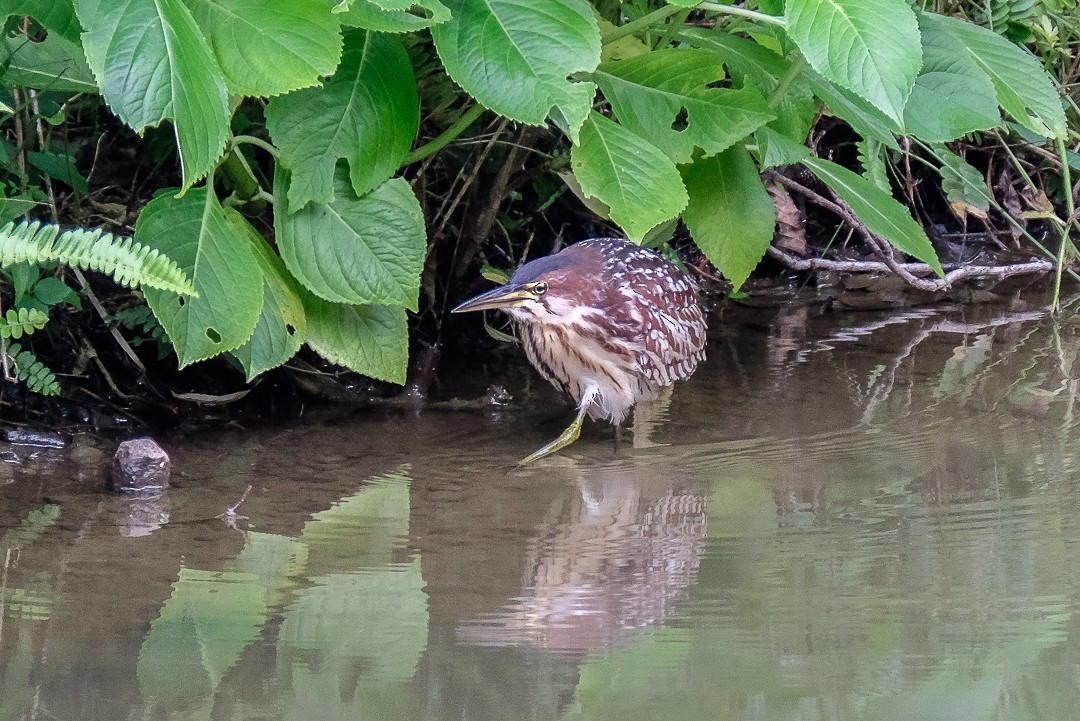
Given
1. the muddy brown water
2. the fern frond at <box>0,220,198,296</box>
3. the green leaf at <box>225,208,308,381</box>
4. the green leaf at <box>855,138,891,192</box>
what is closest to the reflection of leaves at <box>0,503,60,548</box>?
the muddy brown water

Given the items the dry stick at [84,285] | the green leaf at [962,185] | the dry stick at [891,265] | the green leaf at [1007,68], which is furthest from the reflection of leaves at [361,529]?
the green leaf at [962,185]

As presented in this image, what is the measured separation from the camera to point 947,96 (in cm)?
323

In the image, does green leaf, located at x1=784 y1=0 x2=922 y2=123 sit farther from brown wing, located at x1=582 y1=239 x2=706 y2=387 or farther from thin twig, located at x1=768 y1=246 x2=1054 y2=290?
thin twig, located at x1=768 y1=246 x2=1054 y2=290

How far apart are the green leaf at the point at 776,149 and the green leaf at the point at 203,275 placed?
1.48m

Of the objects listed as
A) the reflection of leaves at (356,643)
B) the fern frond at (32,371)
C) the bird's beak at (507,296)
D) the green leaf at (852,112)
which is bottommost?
the reflection of leaves at (356,643)

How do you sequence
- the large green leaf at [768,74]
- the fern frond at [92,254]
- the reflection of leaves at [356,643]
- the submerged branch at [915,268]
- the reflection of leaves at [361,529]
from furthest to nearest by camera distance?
the submerged branch at [915,268] < the large green leaf at [768,74] < the reflection of leaves at [361,529] < the fern frond at [92,254] < the reflection of leaves at [356,643]

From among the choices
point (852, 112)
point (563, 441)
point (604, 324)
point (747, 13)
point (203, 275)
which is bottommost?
point (563, 441)

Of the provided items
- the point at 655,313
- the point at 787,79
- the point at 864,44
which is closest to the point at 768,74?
the point at 787,79

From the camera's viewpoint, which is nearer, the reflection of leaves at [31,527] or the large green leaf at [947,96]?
the reflection of leaves at [31,527]

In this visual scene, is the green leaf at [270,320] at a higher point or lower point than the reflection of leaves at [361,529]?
higher

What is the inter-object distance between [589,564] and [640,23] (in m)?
1.66

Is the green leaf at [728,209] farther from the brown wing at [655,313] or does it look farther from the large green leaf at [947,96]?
the large green leaf at [947,96]

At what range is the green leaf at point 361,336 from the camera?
3477 mm

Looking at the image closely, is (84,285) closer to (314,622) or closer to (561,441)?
(561,441)
